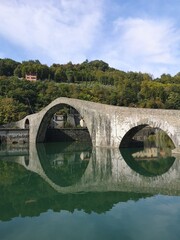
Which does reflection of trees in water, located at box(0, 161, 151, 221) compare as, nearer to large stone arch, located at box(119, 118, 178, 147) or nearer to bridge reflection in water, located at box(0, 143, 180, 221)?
bridge reflection in water, located at box(0, 143, 180, 221)

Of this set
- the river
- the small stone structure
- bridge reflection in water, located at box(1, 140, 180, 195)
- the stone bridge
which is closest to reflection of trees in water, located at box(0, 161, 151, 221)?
the river

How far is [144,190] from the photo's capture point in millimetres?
12016

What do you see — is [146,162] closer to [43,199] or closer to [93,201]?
[93,201]

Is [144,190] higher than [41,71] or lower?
lower

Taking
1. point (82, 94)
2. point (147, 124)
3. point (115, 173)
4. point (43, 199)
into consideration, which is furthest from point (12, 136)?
point (43, 199)

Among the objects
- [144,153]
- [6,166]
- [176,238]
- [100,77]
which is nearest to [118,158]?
[144,153]

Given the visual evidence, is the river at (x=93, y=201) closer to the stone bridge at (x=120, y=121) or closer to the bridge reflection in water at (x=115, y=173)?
the bridge reflection in water at (x=115, y=173)

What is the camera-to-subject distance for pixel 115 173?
15859 mm

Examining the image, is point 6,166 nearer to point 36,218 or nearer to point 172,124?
point 172,124

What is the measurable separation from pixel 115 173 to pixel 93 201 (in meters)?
5.35

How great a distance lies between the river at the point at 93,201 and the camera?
7.71m

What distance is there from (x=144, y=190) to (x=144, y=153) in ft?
36.0

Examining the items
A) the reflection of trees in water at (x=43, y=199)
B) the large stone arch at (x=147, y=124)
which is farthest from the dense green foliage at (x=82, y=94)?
the reflection of trees in water at (x=43, y=199)

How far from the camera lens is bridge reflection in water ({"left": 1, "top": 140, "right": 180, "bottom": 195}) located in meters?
12.6
